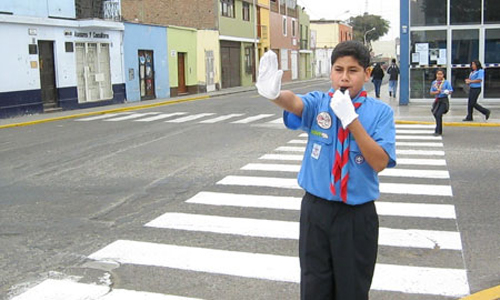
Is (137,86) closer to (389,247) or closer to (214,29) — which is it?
(214,29)

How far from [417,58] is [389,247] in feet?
56.8

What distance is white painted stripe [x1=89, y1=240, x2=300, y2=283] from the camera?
16.1ft

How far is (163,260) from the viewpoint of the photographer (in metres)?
5.24

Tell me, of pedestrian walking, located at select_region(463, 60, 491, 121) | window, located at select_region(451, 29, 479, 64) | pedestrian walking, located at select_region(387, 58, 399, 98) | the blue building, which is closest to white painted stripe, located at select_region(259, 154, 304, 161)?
pedestrian walking, located at select_region(463, 60, 491, 121)

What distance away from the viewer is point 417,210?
272 inches

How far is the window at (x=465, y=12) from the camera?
21.0m

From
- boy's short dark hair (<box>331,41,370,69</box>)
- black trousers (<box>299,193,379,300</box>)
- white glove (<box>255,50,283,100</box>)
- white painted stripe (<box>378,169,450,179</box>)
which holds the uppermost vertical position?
boy's short dark hair (<box>331,41,370,69</box>)

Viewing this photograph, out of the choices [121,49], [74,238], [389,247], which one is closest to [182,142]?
[74,238]

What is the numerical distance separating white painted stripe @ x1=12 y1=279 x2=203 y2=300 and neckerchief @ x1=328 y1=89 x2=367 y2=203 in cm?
204

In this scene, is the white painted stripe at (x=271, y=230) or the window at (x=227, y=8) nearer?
the white painted stripe at (x=271, y=230)

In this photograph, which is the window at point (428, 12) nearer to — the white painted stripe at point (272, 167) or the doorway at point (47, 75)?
the white painted stripe at point (272, 167)

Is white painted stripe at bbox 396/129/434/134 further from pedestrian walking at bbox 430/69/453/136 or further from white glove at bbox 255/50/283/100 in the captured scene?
white glove at bbox 255/50/283/100

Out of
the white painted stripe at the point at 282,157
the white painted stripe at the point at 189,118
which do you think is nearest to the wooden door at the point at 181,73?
the white painted stripe at the point at 189,118

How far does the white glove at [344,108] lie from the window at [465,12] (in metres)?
20.4
